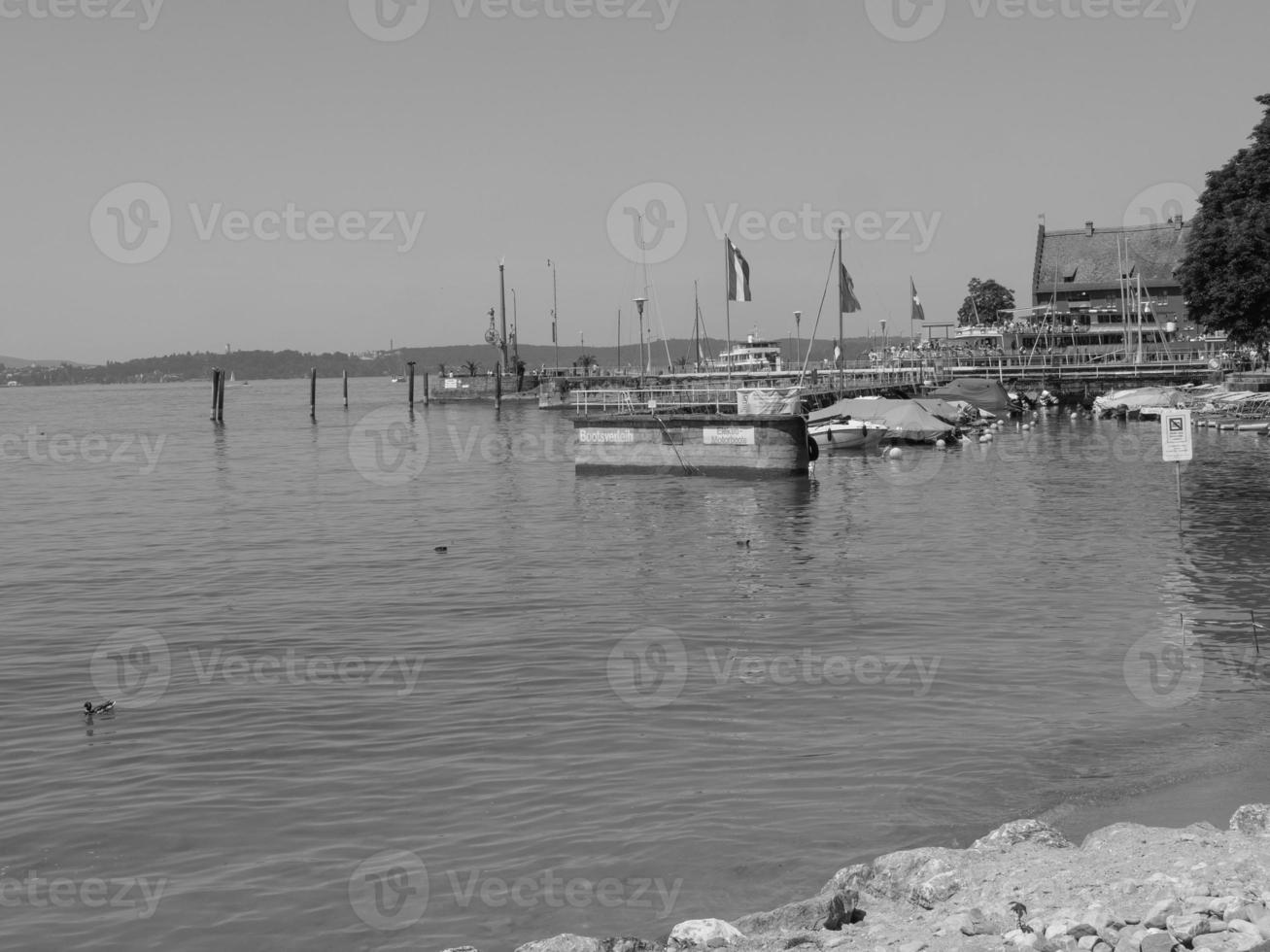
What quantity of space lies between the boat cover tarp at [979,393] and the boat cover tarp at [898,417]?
16066 mm

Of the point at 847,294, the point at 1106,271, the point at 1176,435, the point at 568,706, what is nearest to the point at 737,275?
the point at 847,294

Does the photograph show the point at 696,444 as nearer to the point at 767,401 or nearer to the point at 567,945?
the point at 767,401

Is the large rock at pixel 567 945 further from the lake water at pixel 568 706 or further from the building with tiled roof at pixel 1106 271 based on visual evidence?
the building with tiled roof at pixel 1106 271

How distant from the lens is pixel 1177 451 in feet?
85.4

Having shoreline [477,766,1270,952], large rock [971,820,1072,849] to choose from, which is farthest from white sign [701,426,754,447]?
large rock [971,820,1072,849]

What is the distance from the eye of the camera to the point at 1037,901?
8234 millimetres

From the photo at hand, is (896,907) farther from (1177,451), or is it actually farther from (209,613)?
(1177,451)

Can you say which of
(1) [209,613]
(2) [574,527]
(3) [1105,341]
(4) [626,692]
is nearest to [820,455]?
(2) [574,527]

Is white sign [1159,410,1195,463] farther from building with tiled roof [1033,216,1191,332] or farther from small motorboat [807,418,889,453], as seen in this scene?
building with tiled roof [1033,216,1191,332]

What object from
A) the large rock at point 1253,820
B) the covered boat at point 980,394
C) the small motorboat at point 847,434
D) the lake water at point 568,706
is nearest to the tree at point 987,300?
the covered boat at point 980,394

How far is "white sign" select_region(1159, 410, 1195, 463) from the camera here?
2597 cm

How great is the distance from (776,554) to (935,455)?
1168 inches

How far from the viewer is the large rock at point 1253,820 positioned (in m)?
9.55

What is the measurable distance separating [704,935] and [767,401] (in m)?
37.1
